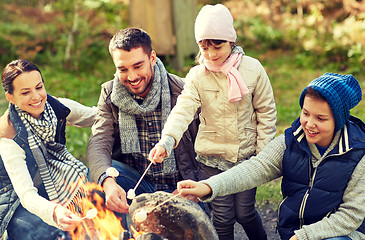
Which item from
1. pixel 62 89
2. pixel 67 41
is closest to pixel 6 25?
pixel 67 41

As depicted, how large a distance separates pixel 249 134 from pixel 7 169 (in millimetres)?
1790

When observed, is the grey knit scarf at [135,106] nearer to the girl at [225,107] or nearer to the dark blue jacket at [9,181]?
the girl at [225,107]

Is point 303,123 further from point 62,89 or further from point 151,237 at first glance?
point 62,89

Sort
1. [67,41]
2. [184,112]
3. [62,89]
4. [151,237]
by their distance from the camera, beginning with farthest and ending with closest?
[67,41] → [62,89] → [184,112] → [151,237]

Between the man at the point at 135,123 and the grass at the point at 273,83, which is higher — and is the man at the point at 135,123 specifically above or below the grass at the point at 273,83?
above

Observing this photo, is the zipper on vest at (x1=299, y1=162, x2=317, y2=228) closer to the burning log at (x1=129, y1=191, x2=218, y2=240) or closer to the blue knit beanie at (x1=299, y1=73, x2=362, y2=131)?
the blue knit beanie at (x1=299, y1=73, x2=362, y2=131)

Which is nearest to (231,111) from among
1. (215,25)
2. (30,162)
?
(215,25)

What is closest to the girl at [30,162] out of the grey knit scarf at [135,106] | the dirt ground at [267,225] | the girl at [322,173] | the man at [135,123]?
the man at [135,123]

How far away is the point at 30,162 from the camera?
3.44m

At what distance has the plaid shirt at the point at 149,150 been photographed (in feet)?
12.4

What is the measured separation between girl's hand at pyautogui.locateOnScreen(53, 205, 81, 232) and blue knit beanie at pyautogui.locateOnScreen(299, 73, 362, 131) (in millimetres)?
1723

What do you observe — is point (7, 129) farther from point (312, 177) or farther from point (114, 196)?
point (312, 177)

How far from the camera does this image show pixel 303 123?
113 inches

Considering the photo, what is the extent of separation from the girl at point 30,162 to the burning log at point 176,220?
2.65 feet
